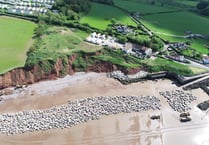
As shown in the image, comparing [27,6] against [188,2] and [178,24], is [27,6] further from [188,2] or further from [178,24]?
[188,2]

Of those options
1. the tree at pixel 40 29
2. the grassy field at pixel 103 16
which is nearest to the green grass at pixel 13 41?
the tree at pixel 40 29

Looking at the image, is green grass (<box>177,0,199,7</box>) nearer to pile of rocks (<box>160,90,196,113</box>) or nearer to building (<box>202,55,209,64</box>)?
building (<box>202,55,209,64</box>)

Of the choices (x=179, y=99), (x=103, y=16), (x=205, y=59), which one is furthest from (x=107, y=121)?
(x=103, y=16)

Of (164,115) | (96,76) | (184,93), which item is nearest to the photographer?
(164,115)

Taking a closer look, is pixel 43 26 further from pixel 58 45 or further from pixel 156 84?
pixel 156 84

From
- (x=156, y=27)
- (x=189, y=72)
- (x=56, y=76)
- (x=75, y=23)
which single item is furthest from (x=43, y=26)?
(x=189, y=72)

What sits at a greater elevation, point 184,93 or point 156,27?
point 156,27
